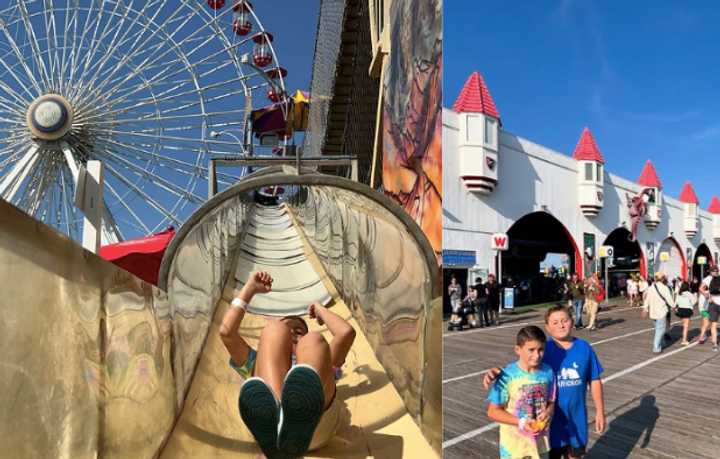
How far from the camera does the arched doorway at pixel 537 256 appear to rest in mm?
19906

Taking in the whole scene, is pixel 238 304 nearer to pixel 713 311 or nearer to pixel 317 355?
pixel 317 355

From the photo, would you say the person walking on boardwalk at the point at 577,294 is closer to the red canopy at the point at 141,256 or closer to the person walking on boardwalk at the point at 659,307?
the person walking on boardwalk at the point at 659,307

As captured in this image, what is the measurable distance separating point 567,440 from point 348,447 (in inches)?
44.7

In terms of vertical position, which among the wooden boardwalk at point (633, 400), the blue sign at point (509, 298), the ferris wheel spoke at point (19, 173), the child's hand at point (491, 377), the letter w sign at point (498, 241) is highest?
the ferris wheel spoke at point (19, 173)

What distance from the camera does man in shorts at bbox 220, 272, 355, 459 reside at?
5.46ft

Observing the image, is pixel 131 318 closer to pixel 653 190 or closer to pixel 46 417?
pixel 46 417

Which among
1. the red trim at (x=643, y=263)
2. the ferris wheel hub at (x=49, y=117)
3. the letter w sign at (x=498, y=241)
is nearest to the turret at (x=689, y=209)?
the red trim at (x=643, y=263)

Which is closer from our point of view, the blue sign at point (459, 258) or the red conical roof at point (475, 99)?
the blue sign at point (459, 258)

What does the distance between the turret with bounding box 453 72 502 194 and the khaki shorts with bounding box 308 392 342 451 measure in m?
13.0

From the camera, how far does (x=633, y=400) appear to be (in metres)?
4.64

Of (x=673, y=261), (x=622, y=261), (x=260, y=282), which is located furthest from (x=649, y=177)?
(x=260, y=282)

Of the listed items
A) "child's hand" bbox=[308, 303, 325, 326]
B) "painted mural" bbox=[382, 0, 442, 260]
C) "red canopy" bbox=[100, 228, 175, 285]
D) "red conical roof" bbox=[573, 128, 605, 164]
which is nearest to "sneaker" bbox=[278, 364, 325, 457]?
"child's hand" bbox=[308, 303, 325, 326]

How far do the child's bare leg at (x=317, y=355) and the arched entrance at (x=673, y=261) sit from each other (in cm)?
3064

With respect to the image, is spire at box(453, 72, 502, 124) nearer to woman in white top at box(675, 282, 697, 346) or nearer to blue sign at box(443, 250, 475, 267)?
blue sign at box(443, 250, 475, 267)
